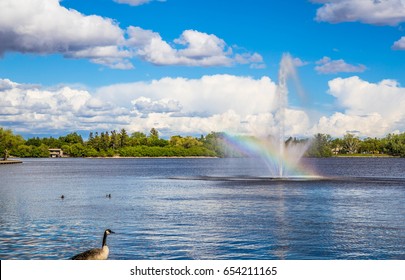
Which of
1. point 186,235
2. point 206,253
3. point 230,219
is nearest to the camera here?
point 206,253

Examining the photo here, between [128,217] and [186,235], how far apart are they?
37.4 feet

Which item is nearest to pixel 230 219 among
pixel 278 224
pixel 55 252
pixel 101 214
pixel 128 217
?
pixel 278 224

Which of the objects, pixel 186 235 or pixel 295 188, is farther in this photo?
pixel 295 188

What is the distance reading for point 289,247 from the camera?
1291 inches

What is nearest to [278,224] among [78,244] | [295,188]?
[78,244]

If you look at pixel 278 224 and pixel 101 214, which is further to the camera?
pixel 101 214

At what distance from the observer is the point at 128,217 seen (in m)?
47.1
